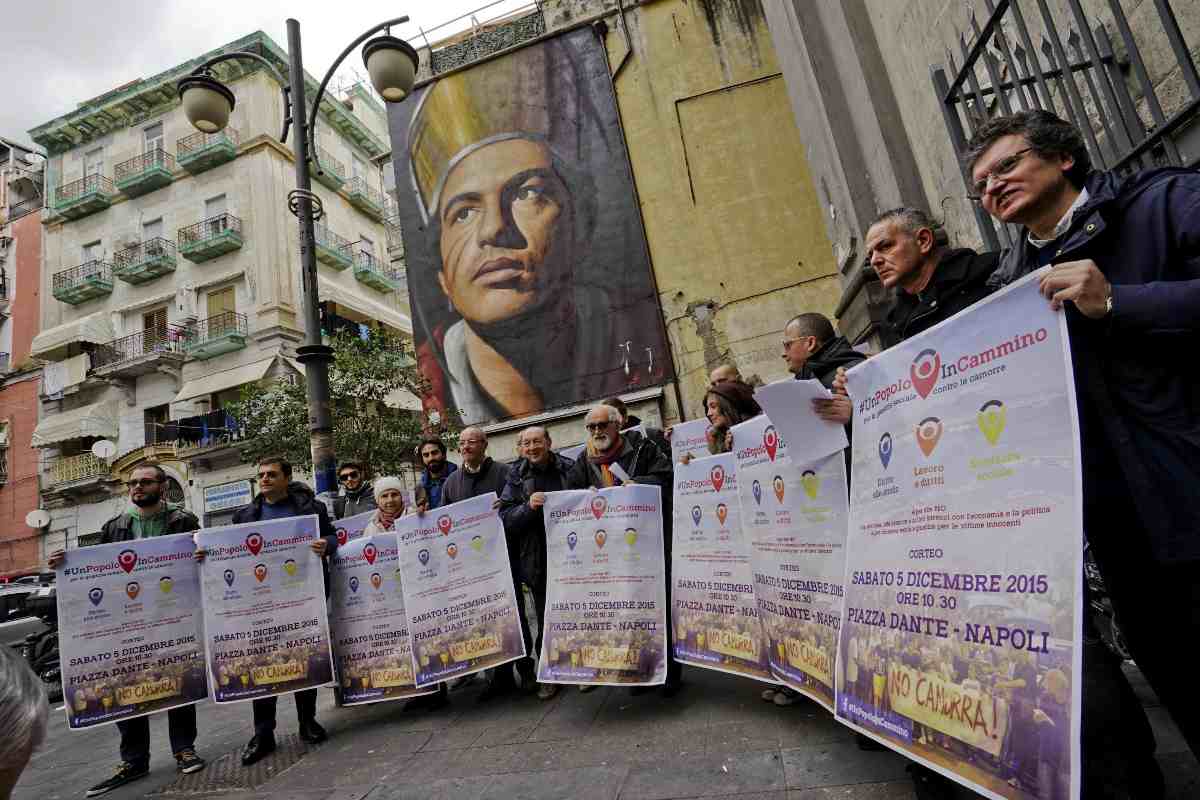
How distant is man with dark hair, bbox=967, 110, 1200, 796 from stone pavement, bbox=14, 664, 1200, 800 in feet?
2.15

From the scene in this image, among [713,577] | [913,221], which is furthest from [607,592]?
[913,221]

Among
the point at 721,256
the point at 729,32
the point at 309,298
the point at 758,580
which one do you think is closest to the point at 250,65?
the point at 729,32

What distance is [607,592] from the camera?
3691mm

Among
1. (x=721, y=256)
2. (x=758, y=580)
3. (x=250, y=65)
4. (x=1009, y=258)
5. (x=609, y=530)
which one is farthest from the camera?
(x=250, y=65)

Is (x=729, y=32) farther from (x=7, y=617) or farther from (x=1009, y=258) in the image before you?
(x=7, y=617)

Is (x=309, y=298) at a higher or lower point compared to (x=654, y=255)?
lower

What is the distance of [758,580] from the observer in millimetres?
3135

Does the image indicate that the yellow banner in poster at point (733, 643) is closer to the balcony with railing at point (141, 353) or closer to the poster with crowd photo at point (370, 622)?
the poster with crowd photo at point (370, 622)

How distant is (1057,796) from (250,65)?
30446 mm

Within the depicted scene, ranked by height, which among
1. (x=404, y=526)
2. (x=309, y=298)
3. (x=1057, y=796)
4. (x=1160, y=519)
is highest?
(x=309, y=298)

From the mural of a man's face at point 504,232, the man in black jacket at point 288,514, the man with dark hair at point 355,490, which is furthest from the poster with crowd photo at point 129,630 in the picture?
the mural of a man's face at point 504,232

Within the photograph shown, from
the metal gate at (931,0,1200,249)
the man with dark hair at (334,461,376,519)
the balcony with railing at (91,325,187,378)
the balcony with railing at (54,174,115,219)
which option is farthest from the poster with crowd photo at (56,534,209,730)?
the balcony with railing at (54,174,115,219)

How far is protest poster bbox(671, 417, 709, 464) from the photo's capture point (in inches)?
202

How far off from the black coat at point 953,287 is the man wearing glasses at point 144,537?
15.0ft
